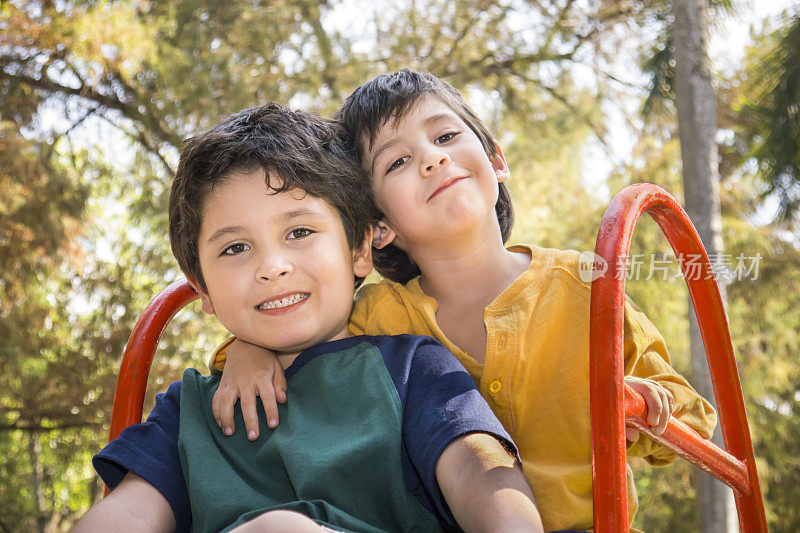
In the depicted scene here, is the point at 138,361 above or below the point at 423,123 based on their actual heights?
below

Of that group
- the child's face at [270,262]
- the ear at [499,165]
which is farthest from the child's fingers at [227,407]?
the ear at [499,165]

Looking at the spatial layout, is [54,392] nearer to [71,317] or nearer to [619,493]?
[71,317]

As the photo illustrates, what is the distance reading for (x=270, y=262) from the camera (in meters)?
1.27

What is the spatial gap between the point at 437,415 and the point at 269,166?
1.76 feet

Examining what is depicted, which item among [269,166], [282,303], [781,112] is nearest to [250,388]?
[282,303]

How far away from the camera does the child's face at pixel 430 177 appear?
1.55 meters

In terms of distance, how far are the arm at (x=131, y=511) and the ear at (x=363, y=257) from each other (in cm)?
54

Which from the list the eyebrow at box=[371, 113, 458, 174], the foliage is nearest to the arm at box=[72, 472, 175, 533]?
the eyebrow at box=[371, 113, 458, 174]

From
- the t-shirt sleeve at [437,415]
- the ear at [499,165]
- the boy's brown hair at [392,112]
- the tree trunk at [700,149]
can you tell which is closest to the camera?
the t-shirt sleeve at [437,415]

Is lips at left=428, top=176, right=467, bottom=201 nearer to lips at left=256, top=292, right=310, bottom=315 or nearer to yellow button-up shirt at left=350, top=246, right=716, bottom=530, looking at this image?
yellow button-up shirt at left=350, top=246, right=716, bottom=530

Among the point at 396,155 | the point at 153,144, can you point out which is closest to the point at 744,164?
the point at 153,144

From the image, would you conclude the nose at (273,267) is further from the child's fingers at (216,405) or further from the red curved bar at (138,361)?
the red curved bar at (138,361)

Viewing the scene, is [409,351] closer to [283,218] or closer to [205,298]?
[283,218]

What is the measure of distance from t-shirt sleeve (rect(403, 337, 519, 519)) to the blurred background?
408cm
